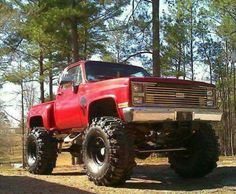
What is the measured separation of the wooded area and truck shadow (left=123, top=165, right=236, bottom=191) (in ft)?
14.6

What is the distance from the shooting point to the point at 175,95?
337 inches

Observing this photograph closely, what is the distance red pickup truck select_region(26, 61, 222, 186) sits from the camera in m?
8.09

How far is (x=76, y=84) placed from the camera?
1011cm

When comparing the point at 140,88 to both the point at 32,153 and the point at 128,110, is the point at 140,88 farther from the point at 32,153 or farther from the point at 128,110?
the point at 32,153

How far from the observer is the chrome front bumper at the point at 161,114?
793 centimetres

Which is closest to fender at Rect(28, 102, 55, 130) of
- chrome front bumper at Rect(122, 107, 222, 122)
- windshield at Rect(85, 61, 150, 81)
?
windshield at Rect(85, 61, 150, 81)

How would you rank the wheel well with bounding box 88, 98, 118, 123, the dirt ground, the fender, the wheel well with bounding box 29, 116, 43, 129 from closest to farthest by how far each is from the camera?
1. the dirt ground
2. the wheel well with bounding box 88, 98, 118, 123
3. the fender
4. the wheel well with bounding box 29, 116, 43, 129

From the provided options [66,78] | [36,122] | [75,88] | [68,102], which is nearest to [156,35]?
[36,122]

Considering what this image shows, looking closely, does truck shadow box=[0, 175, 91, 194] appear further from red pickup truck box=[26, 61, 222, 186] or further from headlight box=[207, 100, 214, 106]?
headlight box=[207, 100, 214, 106]

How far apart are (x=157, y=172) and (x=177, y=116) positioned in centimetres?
281

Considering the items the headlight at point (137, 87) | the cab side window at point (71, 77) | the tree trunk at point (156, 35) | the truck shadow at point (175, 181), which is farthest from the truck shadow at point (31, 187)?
the tree trunk at point (156, 35)

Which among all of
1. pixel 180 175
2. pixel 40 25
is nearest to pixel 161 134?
pixel 180 175

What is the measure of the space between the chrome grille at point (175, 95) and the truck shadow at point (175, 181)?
1.45m

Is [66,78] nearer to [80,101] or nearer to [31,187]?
[80,101]
